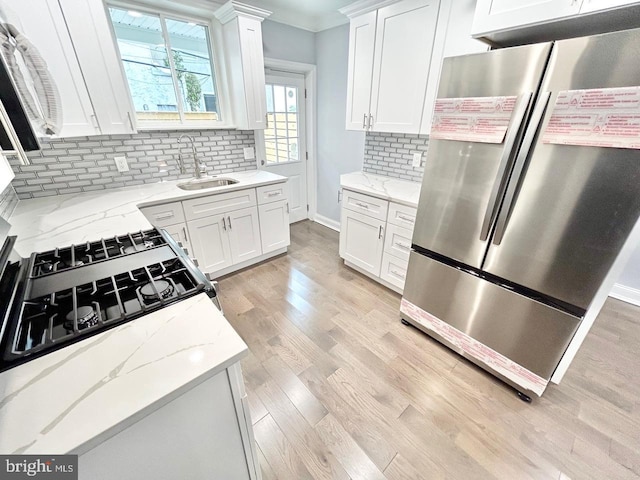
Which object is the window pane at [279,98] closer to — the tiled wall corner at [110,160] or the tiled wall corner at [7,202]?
the tiled wall corner at [110,160]

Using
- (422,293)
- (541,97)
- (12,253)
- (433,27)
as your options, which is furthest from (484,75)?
(12,253)

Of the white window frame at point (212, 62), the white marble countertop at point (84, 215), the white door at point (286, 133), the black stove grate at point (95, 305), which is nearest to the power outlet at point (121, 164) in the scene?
the white marble countertop at point (84, 215)

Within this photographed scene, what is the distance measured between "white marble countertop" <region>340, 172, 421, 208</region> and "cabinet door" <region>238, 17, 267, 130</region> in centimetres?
113

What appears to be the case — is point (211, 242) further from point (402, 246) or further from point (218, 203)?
point (402, 246)

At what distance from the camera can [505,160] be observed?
1330mm

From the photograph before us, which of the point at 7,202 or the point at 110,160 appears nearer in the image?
the point at 7,202

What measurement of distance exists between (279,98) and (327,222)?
1.79 meters

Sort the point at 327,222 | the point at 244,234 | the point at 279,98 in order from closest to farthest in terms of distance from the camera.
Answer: the point at 244,234 → the point at 279,98 → the point at 327,222

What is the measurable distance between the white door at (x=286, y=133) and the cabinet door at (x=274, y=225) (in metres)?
0.71

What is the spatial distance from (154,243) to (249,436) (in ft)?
3.14

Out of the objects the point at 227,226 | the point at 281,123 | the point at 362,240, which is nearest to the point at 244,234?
the point at 227,226

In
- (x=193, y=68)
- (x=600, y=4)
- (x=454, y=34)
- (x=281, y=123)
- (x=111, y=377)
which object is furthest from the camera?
(x=281, y=123)

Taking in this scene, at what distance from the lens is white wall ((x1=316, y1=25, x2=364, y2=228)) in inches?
123

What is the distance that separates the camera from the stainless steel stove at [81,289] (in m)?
0.75
